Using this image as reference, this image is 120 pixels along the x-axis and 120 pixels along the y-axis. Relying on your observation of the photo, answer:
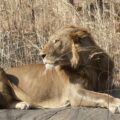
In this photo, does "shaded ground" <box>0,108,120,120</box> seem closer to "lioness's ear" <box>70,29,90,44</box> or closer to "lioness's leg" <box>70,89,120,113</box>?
"lioness's leg" <box>70,89,120,113</box>

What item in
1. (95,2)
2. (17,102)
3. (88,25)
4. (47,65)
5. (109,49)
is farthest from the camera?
(95,2)

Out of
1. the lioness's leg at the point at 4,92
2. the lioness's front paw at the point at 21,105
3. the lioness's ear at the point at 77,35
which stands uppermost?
the lioness's ear at the point at 77,35

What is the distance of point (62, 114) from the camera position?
454cm

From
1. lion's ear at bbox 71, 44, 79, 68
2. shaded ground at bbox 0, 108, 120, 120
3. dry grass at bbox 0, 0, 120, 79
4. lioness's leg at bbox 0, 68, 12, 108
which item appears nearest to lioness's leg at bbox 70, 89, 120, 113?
shaded ground at bbox 0, 108, 120, 120

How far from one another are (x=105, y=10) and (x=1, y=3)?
1710 millimetres

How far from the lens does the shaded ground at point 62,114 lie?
430cm

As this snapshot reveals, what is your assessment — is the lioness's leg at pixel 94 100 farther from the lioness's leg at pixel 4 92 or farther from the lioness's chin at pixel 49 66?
the lioness's leg at pixel 4 92

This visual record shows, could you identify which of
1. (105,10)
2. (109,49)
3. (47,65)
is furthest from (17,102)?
(105,10)

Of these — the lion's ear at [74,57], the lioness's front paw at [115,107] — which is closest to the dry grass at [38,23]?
the lion's ear at [74,57]

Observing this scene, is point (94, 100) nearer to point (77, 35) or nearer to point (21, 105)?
point (77, 35)

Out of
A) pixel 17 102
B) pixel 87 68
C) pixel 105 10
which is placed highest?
pixel 105 10

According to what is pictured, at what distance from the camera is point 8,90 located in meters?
5.53

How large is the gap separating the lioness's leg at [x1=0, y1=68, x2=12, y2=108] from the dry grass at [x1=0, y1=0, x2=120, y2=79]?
941 millimetres

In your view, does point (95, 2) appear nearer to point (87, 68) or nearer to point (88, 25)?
point (88, 25)
